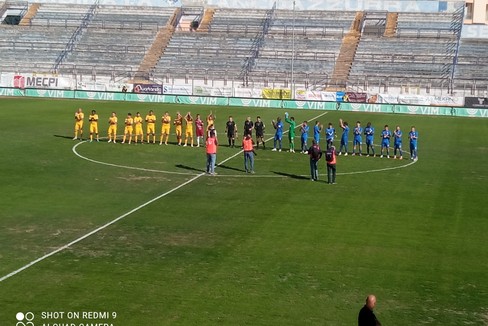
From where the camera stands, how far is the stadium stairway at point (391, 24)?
3847 inches

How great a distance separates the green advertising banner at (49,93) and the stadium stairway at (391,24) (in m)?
39.4

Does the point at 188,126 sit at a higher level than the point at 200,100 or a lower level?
lower

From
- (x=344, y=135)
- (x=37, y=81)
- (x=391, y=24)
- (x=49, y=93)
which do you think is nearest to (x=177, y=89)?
(x=49, y=93)

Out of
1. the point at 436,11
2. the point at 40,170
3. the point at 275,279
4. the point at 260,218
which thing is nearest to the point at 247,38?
the point at 436,11

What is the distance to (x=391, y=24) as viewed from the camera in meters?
99.5

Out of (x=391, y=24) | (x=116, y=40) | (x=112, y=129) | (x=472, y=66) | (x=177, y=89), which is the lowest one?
(x=112, y=129)

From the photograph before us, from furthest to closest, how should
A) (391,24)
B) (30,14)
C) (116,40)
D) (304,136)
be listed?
(30,14), (116,40), (391,24), (304,136)

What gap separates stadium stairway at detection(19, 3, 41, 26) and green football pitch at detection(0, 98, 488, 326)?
6860 cm

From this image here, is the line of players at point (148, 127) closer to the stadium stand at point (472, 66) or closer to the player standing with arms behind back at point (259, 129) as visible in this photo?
the player standing with arms behind back at point (259, 129)

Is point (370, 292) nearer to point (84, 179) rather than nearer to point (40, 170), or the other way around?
point (84, 179)

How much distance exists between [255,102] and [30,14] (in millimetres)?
46081

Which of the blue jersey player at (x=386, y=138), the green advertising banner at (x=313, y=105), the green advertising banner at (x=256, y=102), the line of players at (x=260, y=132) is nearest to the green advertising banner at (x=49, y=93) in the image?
the green advertising banner at (x=256, y=102)

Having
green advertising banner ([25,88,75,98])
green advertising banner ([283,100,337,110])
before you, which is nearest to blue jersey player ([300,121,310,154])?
green advertising banner ([283,100,337,110])

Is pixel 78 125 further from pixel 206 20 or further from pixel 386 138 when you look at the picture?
pixel 206 20
